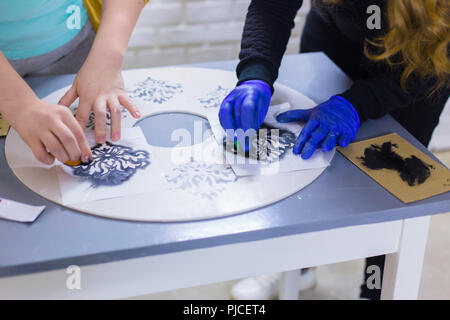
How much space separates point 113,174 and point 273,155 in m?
0.24

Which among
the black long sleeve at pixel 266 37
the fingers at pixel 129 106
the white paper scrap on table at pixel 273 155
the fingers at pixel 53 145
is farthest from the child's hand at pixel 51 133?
the black long sleeve at pixel 266 37

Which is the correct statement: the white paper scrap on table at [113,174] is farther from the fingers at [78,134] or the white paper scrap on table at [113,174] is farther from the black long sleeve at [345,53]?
the black long sleeve at [345,53]

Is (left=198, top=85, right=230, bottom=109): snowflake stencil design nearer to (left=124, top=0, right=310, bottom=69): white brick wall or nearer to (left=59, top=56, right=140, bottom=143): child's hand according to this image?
(left=59, top=56, right=140, bottom=143): child's hand

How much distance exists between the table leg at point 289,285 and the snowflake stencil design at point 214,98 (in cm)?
49

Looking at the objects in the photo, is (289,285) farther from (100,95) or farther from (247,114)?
(100,95)

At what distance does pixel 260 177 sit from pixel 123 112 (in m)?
0.31

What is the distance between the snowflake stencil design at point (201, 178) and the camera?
25.5 inches

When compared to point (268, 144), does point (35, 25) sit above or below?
above

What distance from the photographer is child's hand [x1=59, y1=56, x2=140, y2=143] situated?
0.74 m

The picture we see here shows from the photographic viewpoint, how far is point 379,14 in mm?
837

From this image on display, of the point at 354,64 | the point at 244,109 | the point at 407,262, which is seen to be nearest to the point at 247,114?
the point at 244,109

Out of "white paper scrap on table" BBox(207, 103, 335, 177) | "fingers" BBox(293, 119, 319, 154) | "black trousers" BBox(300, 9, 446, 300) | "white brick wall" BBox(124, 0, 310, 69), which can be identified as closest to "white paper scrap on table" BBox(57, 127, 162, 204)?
"white paper scrap on table" BBox(207, 103, 335, 177)

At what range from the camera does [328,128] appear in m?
0.74

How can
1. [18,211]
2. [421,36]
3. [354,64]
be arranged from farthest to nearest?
[354,64], [421,36], [18,211]
